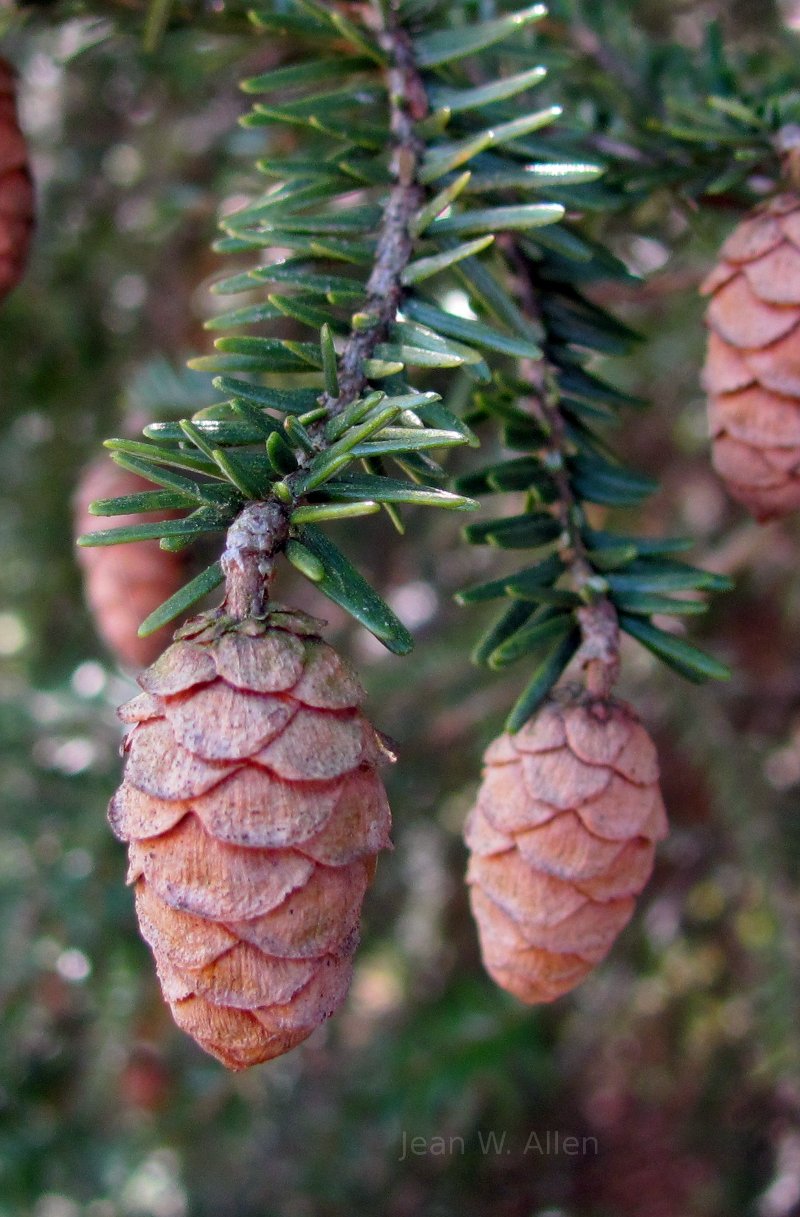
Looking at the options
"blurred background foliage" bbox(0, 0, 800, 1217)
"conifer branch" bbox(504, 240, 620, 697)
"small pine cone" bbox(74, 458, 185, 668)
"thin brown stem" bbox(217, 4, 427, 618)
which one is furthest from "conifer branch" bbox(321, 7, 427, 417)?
"small pine cone" bbox(74, 458, 185, 668)

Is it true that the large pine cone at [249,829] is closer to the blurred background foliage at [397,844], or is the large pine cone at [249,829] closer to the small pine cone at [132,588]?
the small pine cone at [132,588]

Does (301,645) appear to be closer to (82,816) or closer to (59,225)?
(82,816)

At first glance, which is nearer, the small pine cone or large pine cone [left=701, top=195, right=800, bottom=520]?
large pine cone [left=701, top=195, right=800, bottom=520]

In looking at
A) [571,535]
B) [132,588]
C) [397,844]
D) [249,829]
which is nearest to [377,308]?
[571,535]

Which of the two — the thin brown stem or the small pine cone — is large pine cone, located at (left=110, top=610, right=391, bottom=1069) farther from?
the small pine cone

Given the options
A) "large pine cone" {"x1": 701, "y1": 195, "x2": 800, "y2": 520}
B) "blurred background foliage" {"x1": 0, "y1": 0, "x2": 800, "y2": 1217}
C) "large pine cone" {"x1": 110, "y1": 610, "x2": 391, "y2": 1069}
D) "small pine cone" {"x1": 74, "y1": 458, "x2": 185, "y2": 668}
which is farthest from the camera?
"blurred background foliage" {"x1": 0, "y1": 0, "x2": 800, "y2": 1217}

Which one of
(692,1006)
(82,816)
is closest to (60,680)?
(82,816)

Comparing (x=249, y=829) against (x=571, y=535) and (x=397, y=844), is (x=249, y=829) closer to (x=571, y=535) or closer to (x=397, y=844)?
(x=571, y=535)
